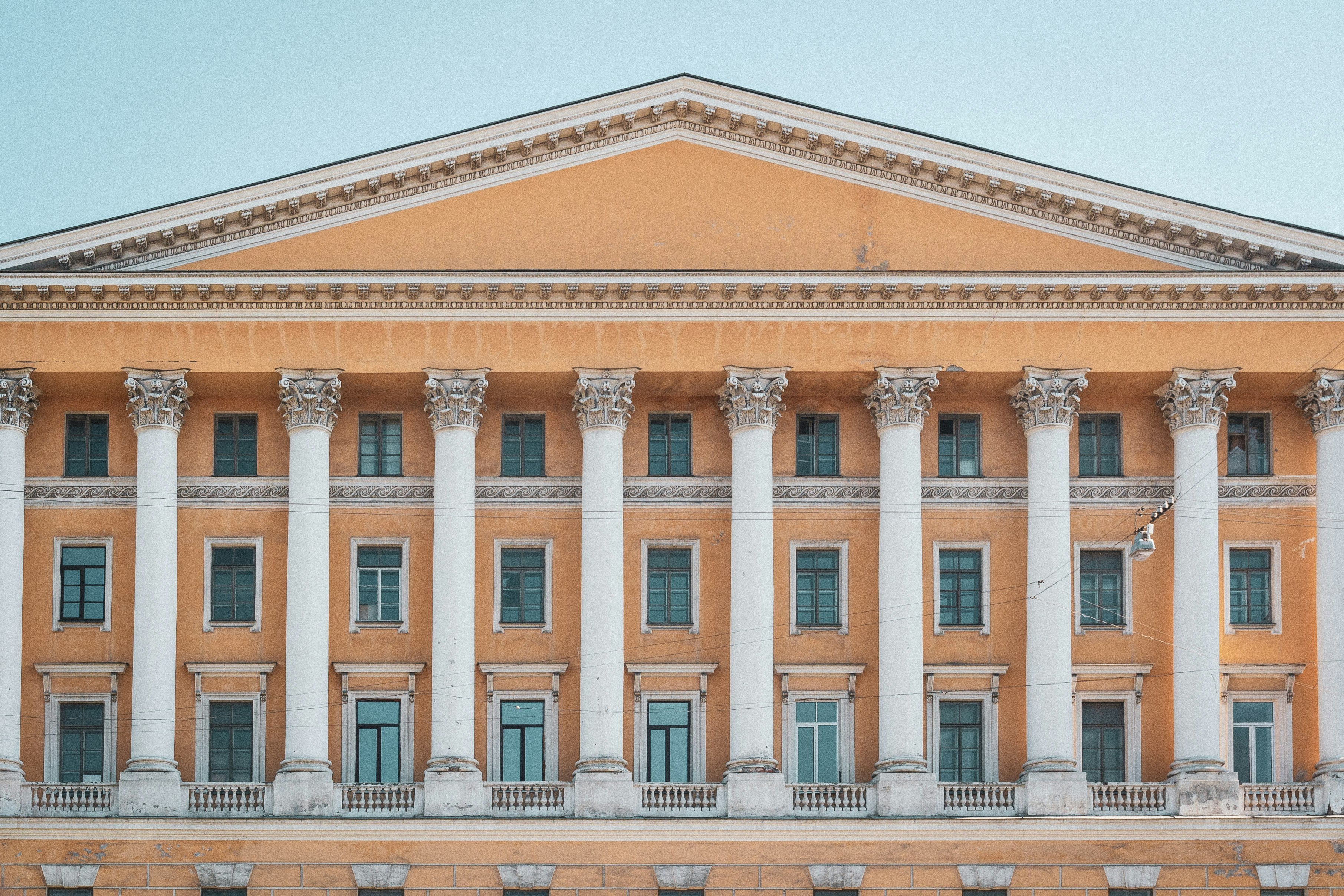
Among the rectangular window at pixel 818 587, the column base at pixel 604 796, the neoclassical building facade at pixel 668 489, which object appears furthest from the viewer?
the rectangular window at pixel 818 587

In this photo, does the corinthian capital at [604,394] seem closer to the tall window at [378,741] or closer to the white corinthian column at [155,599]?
the tall window at [378,741]

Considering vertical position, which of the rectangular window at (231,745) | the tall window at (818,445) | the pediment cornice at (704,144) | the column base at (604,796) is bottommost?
the column base at (604,796)

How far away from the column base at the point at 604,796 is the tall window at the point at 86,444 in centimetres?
1237

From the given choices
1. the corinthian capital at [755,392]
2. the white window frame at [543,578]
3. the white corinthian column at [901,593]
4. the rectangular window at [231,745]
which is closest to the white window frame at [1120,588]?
the white corinthian column at [901,593]

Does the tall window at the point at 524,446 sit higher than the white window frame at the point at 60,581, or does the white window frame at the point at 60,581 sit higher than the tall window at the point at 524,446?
the tall window at the point at 524,446

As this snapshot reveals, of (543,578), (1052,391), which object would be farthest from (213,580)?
(1052,391)

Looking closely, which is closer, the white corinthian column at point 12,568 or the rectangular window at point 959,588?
the white corinthian column at point 12,568

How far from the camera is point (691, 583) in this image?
52.1 meters

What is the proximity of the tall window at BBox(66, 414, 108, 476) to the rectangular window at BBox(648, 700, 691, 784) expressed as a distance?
507 inches

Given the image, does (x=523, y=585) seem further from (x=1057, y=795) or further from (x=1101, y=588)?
(x=1101, y=588)

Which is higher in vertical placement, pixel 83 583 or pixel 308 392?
pixel 308 392

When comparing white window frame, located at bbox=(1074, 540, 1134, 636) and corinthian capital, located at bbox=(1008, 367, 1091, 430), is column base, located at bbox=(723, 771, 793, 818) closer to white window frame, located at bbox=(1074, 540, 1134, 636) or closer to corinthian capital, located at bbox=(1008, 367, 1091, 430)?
white window frame, located at bbox=(1074, 540, 1134, 636)

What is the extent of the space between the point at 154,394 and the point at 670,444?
35.9 ft

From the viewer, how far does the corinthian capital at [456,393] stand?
51500 millimetres
